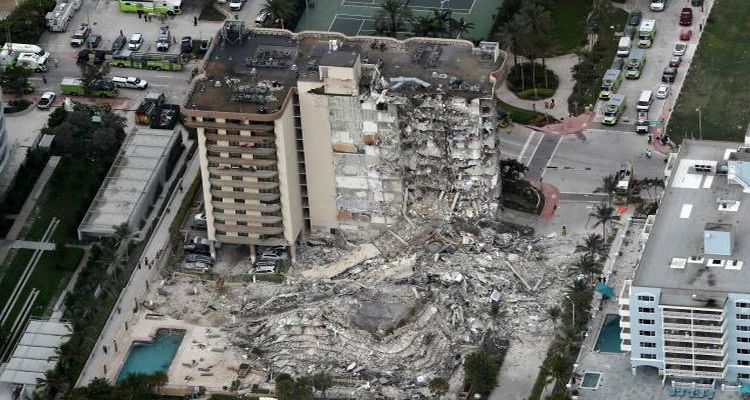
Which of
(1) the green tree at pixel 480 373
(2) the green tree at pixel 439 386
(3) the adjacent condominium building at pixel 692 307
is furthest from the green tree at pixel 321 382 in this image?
(3) the adjacent condominium building at pixel 692 307

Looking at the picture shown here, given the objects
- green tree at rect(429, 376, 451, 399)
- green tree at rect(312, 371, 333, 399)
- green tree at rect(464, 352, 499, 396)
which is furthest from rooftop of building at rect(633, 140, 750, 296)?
green tree at rect(312, 371, 333, 399)

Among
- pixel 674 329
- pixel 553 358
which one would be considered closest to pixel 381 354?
pixel 553 358

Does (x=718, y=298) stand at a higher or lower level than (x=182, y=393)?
higher

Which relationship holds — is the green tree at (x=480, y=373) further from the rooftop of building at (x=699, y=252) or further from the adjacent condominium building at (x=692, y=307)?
the rooftop of building at (x=699, y=252)

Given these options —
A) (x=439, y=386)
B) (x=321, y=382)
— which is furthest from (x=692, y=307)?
(x=321, y=382)

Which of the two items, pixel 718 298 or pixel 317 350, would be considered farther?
pixel 317 350

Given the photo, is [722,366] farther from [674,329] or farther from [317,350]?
[317,350]
